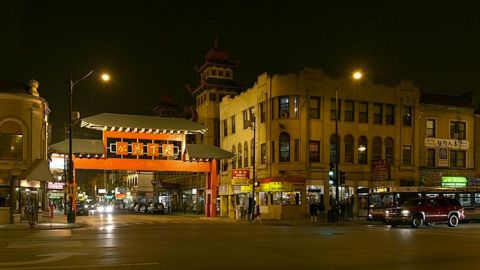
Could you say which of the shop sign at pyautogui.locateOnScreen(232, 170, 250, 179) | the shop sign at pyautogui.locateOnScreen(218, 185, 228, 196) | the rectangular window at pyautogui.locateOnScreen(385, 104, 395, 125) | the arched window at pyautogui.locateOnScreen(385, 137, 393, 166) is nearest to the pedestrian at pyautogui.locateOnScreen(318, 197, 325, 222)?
the shop sign at pyautogui.locateOnScreen(232, 170, 250, 179)

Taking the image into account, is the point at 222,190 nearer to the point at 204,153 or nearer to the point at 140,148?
the point at 204,153

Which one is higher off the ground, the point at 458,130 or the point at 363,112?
the point at 363,112

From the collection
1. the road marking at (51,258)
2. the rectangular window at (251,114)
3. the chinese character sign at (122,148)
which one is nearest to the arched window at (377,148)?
the rectangular window at (251,114)

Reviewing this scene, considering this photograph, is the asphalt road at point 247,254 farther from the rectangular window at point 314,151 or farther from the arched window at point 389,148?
→ the arched window at point 389,148

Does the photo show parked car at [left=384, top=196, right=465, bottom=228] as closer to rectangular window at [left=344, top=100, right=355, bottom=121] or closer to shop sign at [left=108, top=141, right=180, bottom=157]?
rectangular window at [left=344, top=100, right=355, bottom=121]

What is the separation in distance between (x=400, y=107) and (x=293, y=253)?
37.4 m

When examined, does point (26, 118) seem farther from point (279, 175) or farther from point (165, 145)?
point (279, 175)

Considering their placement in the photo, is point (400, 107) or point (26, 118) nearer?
point (26, 118)

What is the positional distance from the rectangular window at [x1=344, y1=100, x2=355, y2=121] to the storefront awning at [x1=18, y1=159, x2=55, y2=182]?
24.6 metres

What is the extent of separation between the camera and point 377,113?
51719 millimetres

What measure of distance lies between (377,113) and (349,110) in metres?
2.91

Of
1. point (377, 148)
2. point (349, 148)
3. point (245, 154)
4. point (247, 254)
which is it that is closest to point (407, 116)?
point (377, 148)

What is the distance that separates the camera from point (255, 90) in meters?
52.2

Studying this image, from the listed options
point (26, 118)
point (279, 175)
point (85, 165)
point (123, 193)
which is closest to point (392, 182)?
point (279, 175)
